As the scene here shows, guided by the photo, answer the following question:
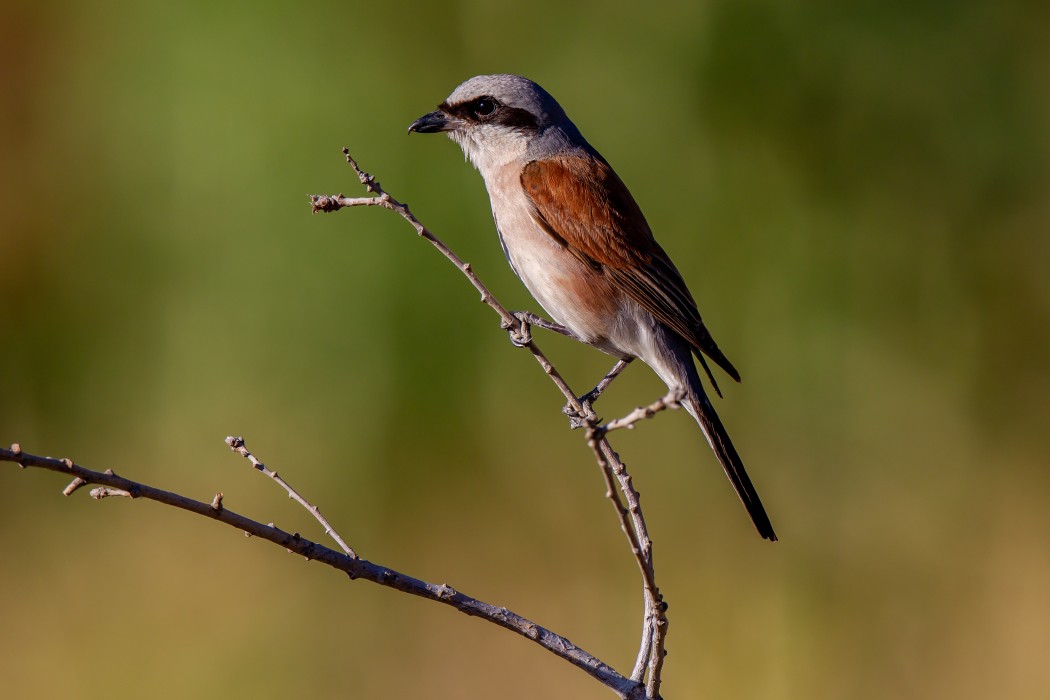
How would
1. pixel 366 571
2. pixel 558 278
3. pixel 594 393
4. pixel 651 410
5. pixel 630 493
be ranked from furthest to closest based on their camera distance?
pixel 594 393 → pixel 558 278 → pixel 630 493 → pixel 366 571 → pixel 651 410

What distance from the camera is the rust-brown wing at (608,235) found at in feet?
8.94

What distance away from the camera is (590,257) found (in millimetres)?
2762

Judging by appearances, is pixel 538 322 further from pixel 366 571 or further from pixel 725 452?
pixel 366 571

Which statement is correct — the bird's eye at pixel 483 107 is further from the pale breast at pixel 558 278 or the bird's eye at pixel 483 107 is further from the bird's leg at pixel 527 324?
the bird's leg at pixel 527 324

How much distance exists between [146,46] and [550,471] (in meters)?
2.22

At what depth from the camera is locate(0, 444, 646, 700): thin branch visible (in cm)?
123

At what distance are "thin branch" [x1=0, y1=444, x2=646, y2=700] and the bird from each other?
1.22m

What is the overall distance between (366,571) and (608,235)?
1.58m

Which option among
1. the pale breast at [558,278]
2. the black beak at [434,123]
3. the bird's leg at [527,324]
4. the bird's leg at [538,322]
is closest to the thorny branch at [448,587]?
the bird's leg at [527,324]

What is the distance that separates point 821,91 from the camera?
3.61m

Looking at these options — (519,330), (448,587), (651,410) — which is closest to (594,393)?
(519,330)

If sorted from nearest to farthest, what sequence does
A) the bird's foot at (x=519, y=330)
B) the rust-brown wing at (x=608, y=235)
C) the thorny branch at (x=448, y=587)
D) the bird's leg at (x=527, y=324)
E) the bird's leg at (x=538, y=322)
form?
the thorny branch at (x=448, y=587) → the bird's foot at (x=519, y=330) → the bird's leg at (x=527, y=324) → the bird's leg at (x=538, y=322) → the rust-brown wing at (x=608, y=235)

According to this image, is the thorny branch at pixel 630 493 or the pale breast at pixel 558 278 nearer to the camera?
the thorny branch at pixel 630 493

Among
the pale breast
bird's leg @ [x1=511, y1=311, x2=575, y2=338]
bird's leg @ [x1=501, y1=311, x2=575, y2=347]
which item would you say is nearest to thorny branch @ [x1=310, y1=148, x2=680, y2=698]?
bird's leg @ [x1=501, y1=311, x2=575, y2=347]
